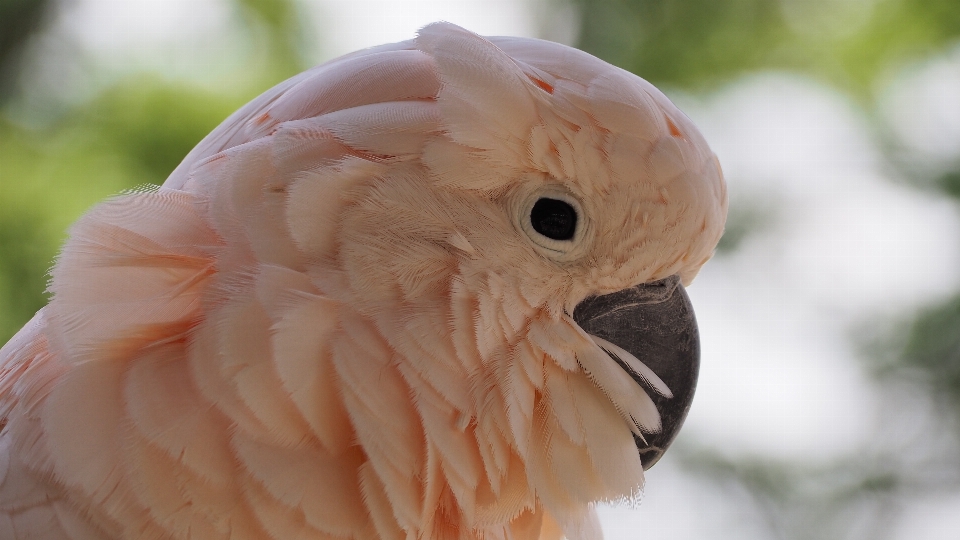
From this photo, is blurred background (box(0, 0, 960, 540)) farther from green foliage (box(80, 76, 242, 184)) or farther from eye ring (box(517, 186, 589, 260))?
eye ring (box(517, 186, 589, 260))

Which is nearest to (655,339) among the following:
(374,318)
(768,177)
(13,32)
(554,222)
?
(554,222)

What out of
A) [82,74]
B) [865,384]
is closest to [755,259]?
[865,384]

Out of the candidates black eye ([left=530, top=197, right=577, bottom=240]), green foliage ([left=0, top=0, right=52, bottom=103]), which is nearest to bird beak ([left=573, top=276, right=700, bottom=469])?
black eye ([left=530, top=197, right=577, bottom=240])

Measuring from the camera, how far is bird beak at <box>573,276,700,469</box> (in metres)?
1.21

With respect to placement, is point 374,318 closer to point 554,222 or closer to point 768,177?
point 554,222

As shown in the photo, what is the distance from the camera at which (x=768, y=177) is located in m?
3.94

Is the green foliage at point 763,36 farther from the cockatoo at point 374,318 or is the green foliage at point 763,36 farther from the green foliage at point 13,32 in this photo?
the cockatoo at point 374,318

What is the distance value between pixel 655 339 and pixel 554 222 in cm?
27

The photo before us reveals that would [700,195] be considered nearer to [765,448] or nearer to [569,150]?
[569,150]

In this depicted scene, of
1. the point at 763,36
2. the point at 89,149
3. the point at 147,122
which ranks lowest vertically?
the point at 89,149

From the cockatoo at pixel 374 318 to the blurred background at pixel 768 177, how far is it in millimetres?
2778

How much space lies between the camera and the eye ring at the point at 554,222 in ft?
3.73

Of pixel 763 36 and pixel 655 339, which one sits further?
pixel 763 36

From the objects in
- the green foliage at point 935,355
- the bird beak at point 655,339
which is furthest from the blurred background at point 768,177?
the bird beak at point 655,339
